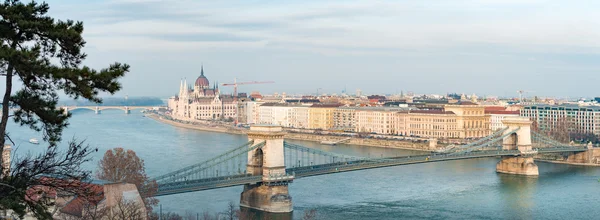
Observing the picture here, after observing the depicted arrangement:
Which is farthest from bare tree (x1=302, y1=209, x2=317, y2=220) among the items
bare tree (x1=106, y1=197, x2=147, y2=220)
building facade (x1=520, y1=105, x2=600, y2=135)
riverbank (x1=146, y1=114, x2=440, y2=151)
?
building facade (x1=520, y1=105, x2=600, y2=135)

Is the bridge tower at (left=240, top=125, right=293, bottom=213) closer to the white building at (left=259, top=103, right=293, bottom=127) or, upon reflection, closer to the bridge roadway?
the bridge roadway

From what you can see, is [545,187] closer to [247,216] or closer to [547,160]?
[547,160]

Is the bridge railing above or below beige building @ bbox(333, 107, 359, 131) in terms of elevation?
below

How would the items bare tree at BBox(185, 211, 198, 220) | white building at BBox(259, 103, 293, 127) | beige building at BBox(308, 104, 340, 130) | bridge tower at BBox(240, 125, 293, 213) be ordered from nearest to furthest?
1. bare tree at BBox(185, 211, 198, 220)
2. bridge tower at BBox(240, 125, 293, 213)
3. beige building at BBox(308, 104, 340, 130)
4. white building at BBox(259, 103, 293, 127)

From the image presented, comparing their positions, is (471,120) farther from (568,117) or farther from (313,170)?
(313,170)

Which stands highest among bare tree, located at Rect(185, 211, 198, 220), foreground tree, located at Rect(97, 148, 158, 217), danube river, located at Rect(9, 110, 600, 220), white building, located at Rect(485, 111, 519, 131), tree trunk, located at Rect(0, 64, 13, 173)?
tree trunk, located at Rect(0, 64, 13, 173)

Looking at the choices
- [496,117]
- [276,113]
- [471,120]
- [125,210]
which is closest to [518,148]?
[471,120]

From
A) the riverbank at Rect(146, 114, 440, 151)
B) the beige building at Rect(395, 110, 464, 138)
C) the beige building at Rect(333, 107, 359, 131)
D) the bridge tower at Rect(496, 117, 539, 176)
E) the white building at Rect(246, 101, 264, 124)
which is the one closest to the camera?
the bridge tower at Rect(496, 117, 539, 176)
